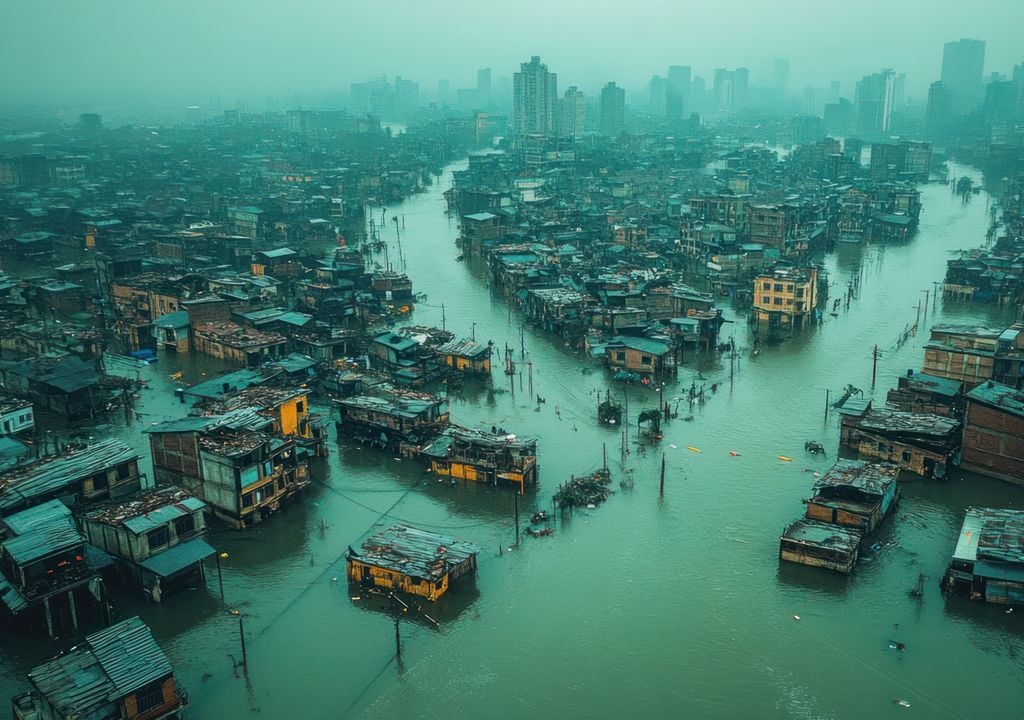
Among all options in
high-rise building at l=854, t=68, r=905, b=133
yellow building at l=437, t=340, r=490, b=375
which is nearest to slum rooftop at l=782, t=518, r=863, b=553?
yellow building at l=437, t=340, r=490, b=375

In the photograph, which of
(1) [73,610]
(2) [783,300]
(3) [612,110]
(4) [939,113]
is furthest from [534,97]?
(1) [73,610]

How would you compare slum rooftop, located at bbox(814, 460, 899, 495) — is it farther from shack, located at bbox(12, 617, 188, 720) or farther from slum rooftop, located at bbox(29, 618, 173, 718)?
slum rooftop, located at bbox(29, 618, 173, 718)

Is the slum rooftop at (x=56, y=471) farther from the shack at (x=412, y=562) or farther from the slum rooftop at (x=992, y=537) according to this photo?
the slum rooftop at (x=992, y=537)

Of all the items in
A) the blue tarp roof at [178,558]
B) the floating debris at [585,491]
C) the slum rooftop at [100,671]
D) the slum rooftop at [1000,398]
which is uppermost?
the slum rooftop at [1000,398]

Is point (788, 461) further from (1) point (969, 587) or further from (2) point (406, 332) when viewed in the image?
(2) point (406, 332)

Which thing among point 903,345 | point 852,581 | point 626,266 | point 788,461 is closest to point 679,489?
point 788,461

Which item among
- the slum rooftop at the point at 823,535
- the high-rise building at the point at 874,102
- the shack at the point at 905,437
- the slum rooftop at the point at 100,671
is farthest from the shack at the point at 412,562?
the high-rise building at the point at 874,102

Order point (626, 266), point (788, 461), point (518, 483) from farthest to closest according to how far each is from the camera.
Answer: point (626, 266) → point (788, 461) → point (518, 483)
